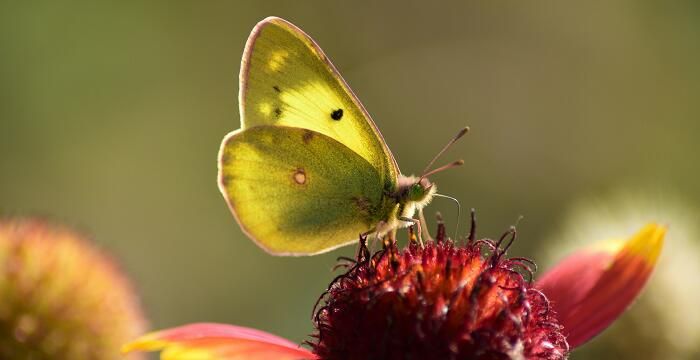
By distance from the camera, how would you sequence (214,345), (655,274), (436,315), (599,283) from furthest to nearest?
(655,274) → (599,283) → (214,345) → (436,315)

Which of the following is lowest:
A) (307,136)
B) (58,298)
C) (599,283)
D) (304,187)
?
(58,298)

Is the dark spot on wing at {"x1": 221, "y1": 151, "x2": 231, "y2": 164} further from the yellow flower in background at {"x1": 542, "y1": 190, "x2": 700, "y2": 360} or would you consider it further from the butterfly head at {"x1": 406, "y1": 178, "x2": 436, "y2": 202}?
the yellow flower in background at {"x1": 542, "y1": 190, "x2": 700, "y2": 360}

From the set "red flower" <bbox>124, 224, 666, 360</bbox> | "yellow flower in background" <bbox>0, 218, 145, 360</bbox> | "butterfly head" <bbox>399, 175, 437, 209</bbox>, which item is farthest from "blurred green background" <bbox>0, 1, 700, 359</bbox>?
"red flower" <bbox>124, 224, 666, 360</bbox>

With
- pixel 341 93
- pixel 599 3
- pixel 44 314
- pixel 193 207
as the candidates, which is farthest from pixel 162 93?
pixel 341 93

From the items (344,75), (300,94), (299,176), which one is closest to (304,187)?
(299,176)

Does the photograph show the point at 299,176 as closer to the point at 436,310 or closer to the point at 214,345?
the point at 214,345
